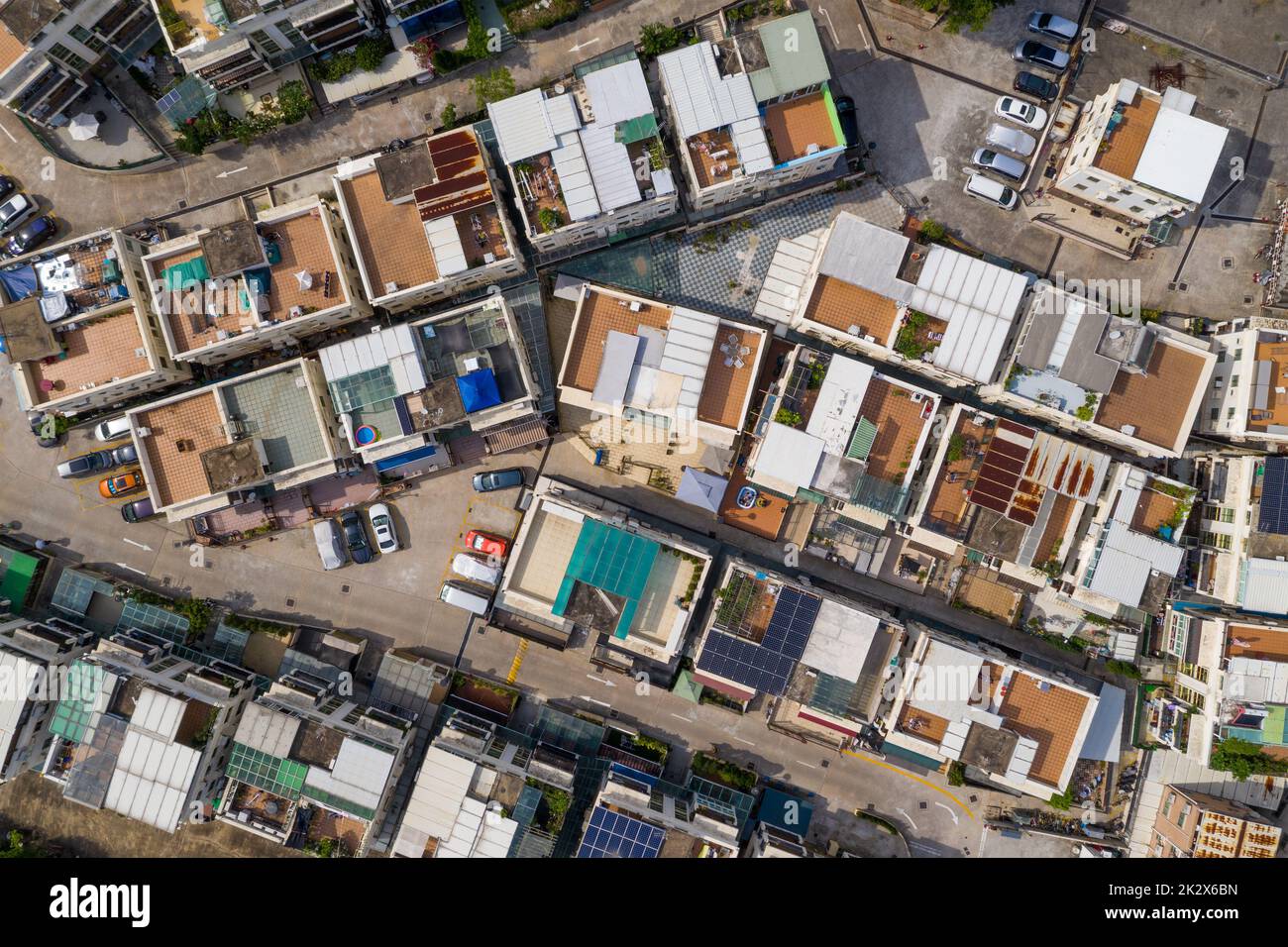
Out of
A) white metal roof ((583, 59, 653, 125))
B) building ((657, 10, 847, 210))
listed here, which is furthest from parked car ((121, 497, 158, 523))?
building ((657, 10, 847, 210))

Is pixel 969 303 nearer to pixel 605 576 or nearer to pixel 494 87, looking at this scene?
pixel 605 576

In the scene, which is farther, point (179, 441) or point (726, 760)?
point (726, 760)

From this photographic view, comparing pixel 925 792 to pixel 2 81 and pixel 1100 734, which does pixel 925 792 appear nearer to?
pixel 1100 734

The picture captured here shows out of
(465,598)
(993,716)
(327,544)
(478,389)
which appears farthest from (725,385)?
(327,544)

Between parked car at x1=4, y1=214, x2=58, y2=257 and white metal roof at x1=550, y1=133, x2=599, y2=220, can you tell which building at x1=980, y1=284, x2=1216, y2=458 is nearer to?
white metal roof at x1=550, y1=133, x2=599, y2=220

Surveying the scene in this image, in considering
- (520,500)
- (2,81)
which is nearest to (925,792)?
(520,500)
